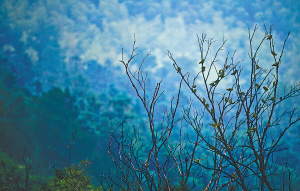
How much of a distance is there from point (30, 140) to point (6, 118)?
5.25m

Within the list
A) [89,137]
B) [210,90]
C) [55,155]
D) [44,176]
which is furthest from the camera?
[89,137]

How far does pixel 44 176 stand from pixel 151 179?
33.7 meters

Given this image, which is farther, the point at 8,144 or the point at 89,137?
the point at 89,137

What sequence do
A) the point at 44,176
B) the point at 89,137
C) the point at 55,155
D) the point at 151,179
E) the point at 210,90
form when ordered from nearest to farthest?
the point at 151,179, the point at 210,90, the point at 44,176, the point at 55,155, the point at 89,137

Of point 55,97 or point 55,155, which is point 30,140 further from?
point 55,97

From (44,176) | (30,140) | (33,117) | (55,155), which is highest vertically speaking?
(33,117)

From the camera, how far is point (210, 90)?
249 centimetres

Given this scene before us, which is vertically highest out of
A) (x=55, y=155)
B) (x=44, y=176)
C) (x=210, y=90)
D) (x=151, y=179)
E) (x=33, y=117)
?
(x=33, y=117)

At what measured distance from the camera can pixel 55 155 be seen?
33844 mm

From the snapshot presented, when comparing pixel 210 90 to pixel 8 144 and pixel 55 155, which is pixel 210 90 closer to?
pixel 55 155

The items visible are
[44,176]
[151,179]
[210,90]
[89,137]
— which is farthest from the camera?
[89,137]

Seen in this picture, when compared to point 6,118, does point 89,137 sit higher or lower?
lower

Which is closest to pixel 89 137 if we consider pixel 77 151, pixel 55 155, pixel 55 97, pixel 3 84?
pixel 77 151

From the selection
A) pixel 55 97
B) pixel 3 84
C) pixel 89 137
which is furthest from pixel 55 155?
pixel 3 84
